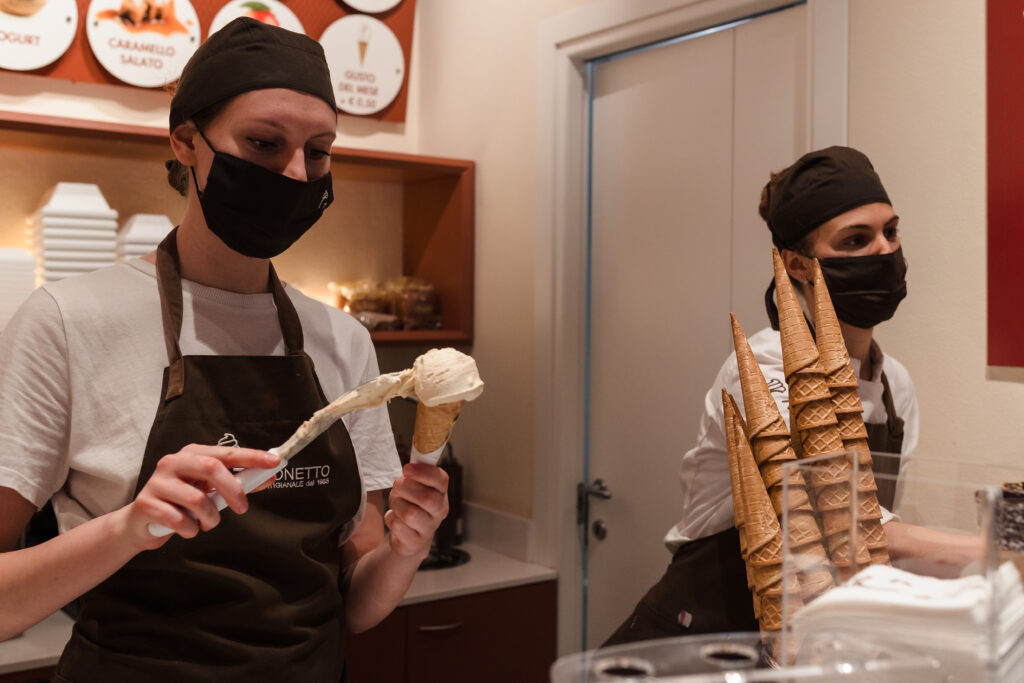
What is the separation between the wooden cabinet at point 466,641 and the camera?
2578mm

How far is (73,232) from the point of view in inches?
99.3

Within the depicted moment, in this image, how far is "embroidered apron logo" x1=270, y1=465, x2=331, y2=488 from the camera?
139 centimetres

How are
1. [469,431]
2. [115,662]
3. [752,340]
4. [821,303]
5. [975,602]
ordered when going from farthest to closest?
[469,431] → [752,340] → [115,662] → [821,303] → [975,602]

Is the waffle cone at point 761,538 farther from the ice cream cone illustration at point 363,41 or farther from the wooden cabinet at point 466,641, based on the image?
the ice cream cone illustration at point 363,41

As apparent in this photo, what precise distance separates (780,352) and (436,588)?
149cm

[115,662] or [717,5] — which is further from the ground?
[717,5]

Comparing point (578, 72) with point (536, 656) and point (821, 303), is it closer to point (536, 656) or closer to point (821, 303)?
point (536, 656)

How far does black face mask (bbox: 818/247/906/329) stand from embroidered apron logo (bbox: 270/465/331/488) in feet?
2.89

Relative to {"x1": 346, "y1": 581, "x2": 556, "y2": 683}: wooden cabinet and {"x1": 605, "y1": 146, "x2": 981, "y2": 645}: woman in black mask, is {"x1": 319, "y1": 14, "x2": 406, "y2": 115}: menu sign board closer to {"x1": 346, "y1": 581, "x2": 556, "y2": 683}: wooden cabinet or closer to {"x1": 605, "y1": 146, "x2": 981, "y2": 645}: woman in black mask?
{"x1": 346, "y1": 581, "x2": 556, "y2": 683}: wooden cabinet

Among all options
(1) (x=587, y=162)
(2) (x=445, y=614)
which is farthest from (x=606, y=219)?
(2) (x=445, y=614)

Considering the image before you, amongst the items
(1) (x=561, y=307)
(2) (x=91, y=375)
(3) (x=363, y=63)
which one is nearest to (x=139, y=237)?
(3) (x=363, y=63)

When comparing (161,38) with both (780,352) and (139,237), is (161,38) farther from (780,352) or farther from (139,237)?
(780,352)

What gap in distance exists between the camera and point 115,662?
50.4 inches

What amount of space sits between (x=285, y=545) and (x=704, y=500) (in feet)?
2.42
